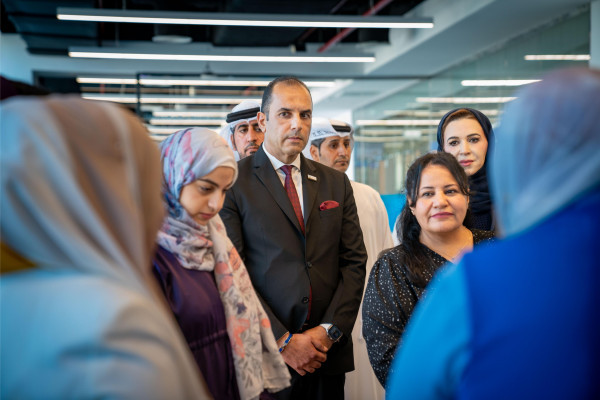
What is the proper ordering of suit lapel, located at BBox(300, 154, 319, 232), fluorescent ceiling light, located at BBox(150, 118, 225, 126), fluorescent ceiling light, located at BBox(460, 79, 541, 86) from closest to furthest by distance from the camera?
suit lapel, located at BBox(300, 154, 319, 232)
fluorescent ceiling light, located at BBox(460, 79, 541, 86)
fluorescent ceiling light, located at BBox(150, 118, 225, 126)

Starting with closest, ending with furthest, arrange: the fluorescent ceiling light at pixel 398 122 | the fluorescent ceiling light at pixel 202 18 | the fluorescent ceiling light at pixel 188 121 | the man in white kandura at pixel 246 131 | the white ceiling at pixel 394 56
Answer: the man in white kandura at pixel 246 131
the fluorescent ceiling light at pixel 202 18
the white ceiling at pixel 394 56
the fluorescent ceiling light at pixel 398 122
the fluorescent ceiling light at pixel 188 121

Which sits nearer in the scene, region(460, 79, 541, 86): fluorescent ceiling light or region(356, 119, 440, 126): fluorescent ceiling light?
region(460, 79, 541, 86): fluorescent ceiling light

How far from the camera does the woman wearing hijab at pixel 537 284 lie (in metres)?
1.11

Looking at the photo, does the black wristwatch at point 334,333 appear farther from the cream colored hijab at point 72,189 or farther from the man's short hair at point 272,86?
the cream colored hijab at point 72,189

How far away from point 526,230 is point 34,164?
858 mm

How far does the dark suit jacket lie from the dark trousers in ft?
Result: 0.17

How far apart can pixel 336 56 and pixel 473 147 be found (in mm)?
6570

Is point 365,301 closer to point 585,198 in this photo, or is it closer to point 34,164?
point 585,198

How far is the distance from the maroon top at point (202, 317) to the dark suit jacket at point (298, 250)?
654mm

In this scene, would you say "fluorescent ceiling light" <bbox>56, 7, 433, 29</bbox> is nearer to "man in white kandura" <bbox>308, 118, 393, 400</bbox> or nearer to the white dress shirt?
"man in white kandura" <bbox>308, 118, 393, 400</bbox>

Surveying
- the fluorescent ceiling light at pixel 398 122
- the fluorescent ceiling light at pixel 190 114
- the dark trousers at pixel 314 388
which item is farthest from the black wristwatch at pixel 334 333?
the fluorescent ceiling light at pixel 190 114

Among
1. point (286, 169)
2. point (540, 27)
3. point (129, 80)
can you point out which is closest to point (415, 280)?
point (286, 169)

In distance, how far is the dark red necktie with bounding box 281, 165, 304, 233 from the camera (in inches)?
110

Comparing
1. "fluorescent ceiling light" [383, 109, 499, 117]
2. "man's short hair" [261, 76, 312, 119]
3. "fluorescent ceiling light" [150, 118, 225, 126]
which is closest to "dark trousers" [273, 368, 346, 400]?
"man's short hair" [261, 76, 312, 119]
